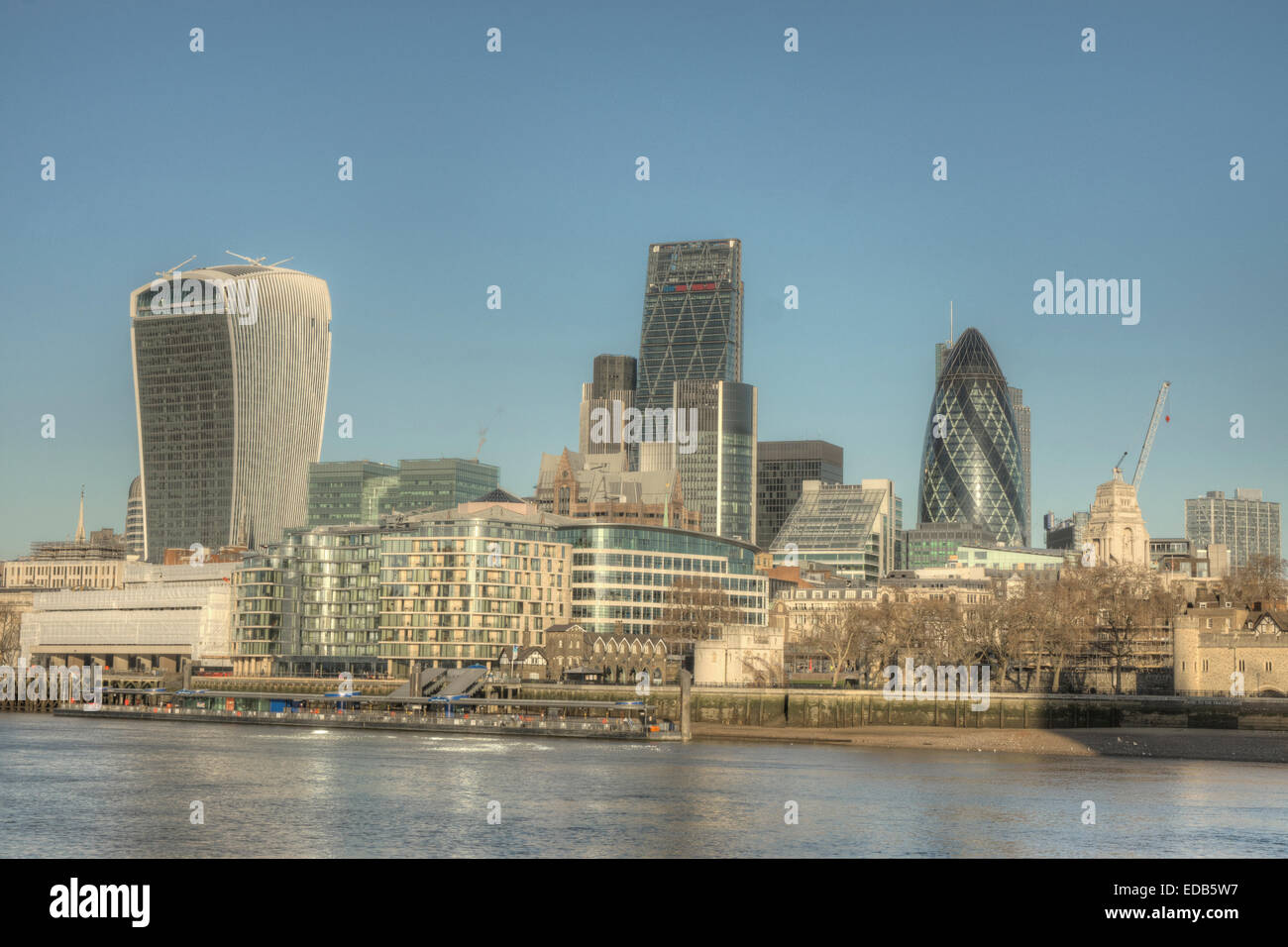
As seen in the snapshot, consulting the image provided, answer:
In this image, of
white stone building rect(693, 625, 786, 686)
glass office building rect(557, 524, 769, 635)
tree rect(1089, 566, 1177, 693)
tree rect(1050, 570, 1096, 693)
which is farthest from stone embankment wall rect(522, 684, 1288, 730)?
glass office building rect(557, 524, 769, 635)

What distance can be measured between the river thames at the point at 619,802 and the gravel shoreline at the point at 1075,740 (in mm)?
4000

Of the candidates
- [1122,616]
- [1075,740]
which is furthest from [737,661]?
[1075,740]

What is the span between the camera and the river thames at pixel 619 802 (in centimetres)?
6184

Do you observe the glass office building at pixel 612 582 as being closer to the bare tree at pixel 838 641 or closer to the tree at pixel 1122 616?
the bare tree at pixel 838 641

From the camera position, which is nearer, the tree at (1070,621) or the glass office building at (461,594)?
the tree at (1070,621)

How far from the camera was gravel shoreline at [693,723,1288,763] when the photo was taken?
106000 millimetres

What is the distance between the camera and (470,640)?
7175 inches

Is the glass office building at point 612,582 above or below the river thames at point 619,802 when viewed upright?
above

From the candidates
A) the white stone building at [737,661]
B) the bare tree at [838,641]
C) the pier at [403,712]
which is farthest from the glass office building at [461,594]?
the bare tree at [838,641]

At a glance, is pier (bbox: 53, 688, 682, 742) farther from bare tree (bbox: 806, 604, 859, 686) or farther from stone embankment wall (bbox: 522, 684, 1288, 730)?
bare tree (bbox: 806, 604, 859, 686)
